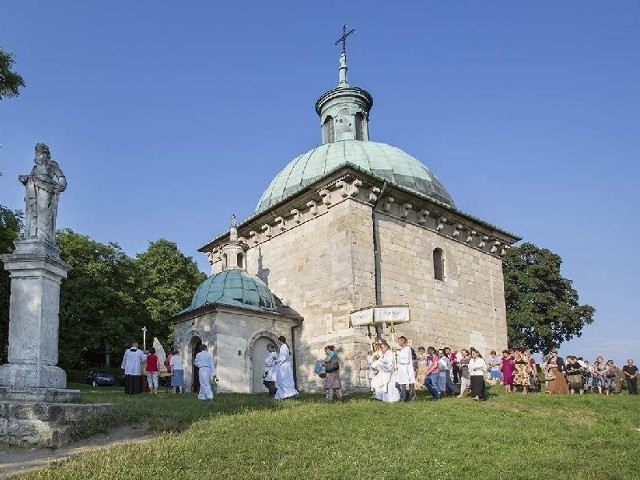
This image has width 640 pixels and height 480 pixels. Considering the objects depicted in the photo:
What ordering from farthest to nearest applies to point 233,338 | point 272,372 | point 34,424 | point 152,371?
point 233,338, point 152,371, point 272,372, point 34,424

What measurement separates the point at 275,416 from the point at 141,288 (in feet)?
121

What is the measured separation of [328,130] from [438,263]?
28.6 feet

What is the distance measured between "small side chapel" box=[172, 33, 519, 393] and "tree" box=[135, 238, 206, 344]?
61.6 ft

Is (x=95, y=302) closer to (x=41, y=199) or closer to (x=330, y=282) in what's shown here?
(x=330, y=282)

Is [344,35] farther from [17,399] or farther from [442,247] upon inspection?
[17,399]

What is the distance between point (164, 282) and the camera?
47938 millimetres

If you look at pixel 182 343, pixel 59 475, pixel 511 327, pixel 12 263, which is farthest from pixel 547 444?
pixel 511 327

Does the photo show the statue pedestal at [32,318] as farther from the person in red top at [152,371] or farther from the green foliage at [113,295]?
the green foliage at [113,295]

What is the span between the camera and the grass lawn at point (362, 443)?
27.9ft

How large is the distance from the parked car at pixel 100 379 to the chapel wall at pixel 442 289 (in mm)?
25055

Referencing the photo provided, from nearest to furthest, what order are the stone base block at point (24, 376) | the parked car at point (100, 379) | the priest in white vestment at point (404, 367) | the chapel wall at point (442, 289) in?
the stone base block at point (24, 376) → the priest in white vestment at point (404, 367) → the chapel wall at point (442, 289) → the parked car at point (100, 379)

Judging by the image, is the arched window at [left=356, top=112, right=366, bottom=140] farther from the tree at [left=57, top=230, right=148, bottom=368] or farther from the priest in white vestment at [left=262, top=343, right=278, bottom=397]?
the tree at [left=57, top=230, right=148, bottom=368]

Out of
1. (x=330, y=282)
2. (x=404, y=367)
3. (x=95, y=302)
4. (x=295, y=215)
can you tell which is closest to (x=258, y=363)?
(x=330, y=282)

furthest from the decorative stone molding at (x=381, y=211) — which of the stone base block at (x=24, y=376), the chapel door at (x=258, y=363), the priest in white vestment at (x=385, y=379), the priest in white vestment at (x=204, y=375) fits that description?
the stone base block at (x=24, y=376)
